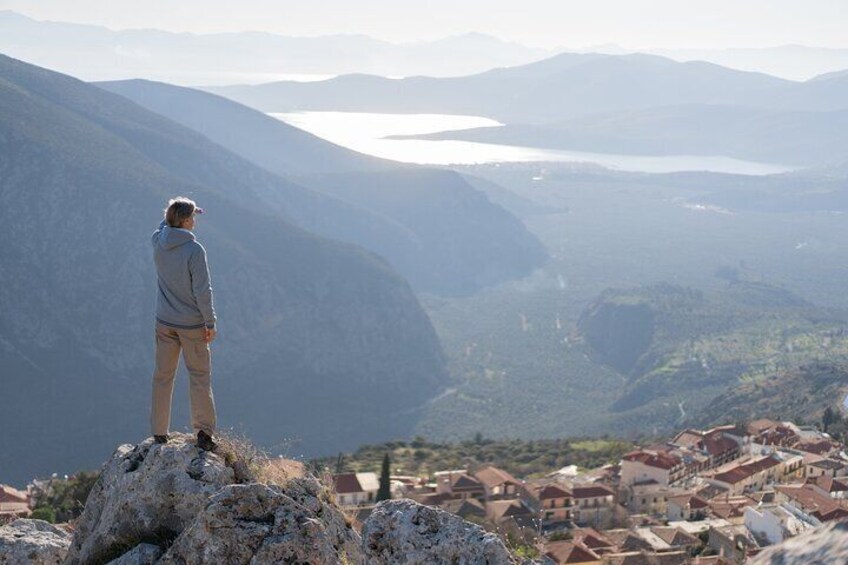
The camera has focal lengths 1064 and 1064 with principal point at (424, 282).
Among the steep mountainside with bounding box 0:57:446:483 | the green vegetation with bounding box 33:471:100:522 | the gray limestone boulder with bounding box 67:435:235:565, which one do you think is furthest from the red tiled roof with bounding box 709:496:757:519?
the steep mountainside with bounding box 0:57:446:483

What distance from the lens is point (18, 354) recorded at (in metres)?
76.8

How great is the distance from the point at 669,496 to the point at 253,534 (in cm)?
3232

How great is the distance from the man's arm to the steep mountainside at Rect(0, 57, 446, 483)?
178 feet

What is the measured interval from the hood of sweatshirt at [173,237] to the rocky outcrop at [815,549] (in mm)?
4990

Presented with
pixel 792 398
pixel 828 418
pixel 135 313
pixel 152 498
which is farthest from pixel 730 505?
pixel 135 313

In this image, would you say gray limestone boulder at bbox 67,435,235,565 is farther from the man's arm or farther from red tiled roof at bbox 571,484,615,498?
red tiled roof at bbox 571,484,615,498

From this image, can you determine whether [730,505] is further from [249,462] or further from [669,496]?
[249,462]

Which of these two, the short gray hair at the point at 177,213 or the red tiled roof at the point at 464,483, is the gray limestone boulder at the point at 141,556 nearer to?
the short gray hair at the point at 177,213

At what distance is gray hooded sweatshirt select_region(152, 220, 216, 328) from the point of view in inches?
312

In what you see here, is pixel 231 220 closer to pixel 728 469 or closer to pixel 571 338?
pixel 571 338

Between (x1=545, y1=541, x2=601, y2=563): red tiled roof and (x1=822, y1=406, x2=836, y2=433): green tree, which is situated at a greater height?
(x1=545, y1=541, x2=601, y2=563): red tiled roof

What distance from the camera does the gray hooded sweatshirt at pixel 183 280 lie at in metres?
7.92

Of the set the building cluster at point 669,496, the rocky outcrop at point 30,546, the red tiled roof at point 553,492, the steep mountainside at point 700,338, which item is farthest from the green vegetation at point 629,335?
the rocky outcrop at point 30,546

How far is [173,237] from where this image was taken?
797 centimetres
